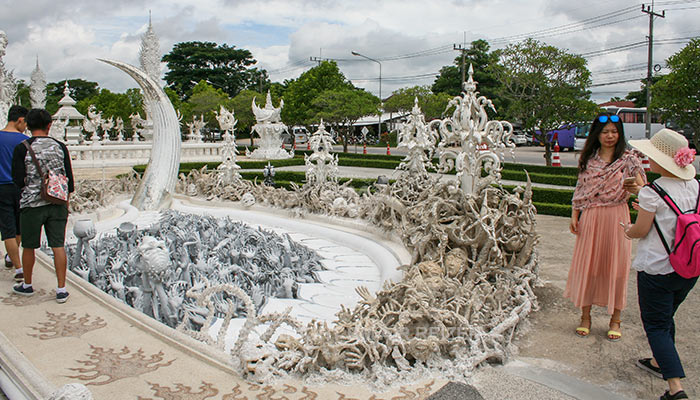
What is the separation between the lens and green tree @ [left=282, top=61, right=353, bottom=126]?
1267 inches

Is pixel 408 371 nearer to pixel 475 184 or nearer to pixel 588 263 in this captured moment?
pixel 588 263

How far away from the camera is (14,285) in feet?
14.5

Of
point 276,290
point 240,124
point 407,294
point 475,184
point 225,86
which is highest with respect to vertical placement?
point 225,86

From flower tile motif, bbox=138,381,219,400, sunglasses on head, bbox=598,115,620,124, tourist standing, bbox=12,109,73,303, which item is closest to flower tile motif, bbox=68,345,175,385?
flower tile motif, bbox=138,381,219,400

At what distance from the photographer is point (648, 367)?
3.08 m

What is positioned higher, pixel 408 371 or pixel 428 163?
pixel 428 163

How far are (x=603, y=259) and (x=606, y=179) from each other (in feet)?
1.93

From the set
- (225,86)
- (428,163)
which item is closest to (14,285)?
(428,163)

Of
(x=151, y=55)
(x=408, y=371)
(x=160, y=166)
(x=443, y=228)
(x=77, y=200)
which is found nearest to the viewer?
(x=408, y=371)

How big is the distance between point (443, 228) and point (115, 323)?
2.94 m

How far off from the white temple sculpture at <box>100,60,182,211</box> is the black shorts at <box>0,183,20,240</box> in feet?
16.5

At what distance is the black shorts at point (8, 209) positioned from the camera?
14.7 feet

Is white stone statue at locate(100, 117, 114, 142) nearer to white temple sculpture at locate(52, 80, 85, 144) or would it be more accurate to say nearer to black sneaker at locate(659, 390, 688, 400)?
white temple sculpture at locate(52, 80, 85, 144)

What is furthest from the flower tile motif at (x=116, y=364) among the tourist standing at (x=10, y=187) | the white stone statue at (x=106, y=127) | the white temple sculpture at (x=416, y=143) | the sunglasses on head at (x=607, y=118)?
the white stone statue at (x=106, y=127)
